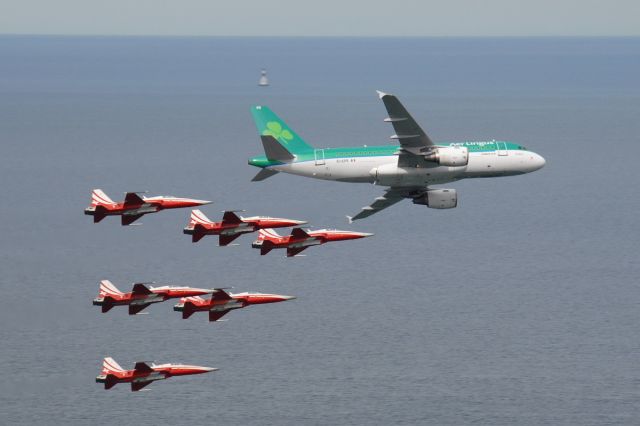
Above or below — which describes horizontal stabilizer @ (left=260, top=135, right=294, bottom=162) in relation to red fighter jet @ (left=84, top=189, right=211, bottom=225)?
above

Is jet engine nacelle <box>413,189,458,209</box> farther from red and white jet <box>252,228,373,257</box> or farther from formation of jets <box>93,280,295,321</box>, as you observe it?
formation of jets <box>93,280,295,321</box>

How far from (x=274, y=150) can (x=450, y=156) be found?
21.3 m

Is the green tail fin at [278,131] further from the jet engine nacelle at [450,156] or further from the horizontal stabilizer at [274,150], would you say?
the jet engine nacelle at [450,156]

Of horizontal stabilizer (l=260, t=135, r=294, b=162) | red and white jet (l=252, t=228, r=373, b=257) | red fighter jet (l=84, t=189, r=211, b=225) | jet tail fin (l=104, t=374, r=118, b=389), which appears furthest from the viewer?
jet tail fin (l=104, t=374, r=118, b=389)

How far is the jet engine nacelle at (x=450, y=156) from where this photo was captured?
15612 centimetres

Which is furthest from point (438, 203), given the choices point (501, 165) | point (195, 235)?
point (195, 235)

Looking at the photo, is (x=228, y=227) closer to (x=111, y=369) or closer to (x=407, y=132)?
(x=407, y=132)

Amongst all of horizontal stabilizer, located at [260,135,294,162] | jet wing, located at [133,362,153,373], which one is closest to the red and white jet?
horizontal stabilizer, located at [260,135,294,162]

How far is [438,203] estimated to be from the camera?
165875 millimetres

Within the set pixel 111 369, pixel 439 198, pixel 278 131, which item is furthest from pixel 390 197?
pixel 111 369

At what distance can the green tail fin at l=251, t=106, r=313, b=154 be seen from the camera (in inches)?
6403

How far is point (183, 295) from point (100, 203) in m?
20.7

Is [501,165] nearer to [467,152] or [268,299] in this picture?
[467,152]

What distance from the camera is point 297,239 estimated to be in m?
165
